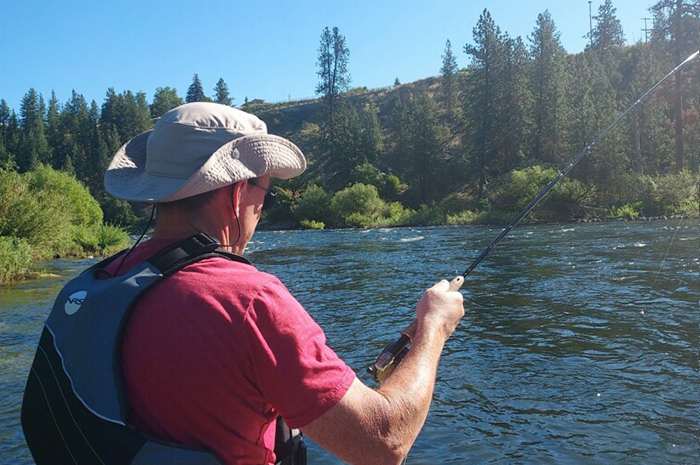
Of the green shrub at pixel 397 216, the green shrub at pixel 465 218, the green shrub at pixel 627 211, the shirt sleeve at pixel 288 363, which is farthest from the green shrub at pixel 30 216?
the green shrub at pixel 627 211

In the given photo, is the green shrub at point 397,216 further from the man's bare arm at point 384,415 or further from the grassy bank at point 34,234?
the man's bare arm at point 384,415

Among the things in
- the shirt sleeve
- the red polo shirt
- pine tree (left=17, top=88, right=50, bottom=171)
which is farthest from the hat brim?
pine tree (left=17, top=88, right=50, bottom=171)

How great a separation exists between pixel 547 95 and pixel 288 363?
59342 mm

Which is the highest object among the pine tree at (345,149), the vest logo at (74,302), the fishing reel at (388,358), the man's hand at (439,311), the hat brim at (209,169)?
the pine tree at (345,149)

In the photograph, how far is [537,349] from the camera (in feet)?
27.9

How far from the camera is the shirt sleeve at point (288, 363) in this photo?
1589mm

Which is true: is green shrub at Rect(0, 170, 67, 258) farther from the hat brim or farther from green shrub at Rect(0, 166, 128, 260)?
the hat brim

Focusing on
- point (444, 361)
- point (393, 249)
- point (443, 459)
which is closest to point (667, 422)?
point (443, 459)

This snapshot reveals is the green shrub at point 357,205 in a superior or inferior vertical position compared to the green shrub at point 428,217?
superior

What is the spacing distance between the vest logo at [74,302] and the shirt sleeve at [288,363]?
1.63 feet

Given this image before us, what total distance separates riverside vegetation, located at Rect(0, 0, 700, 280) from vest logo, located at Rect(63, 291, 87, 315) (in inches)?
708

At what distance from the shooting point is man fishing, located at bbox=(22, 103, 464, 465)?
Result: 159 centimetres

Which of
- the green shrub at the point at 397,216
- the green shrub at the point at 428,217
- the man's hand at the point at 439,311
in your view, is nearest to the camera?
the man's hand at the point at 439,311

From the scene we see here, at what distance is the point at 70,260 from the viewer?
→ 24.9m
